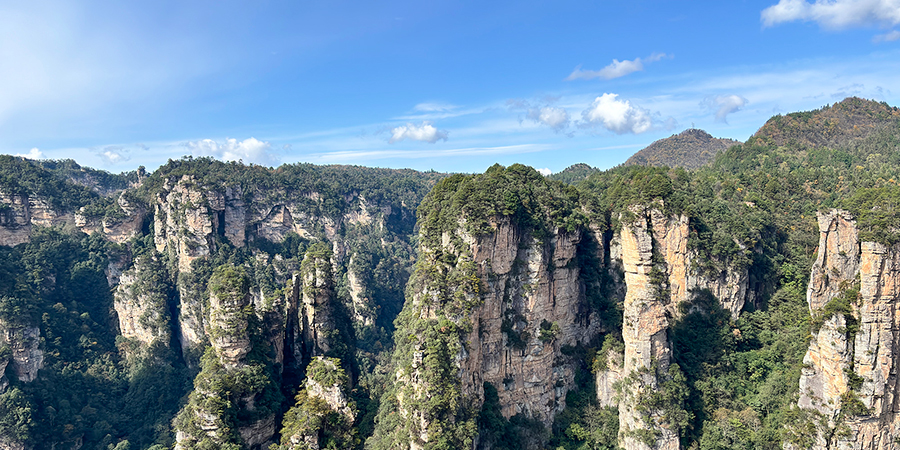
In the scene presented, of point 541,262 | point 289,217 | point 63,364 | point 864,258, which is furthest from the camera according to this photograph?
point 289,217

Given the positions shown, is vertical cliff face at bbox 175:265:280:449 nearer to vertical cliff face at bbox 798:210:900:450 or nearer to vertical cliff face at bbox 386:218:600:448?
vertical cliff face at bbox 386:218:600:448

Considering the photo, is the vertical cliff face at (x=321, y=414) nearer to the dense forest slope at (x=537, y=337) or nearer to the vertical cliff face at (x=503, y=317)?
the dense forest slope at (x=537, y=337)

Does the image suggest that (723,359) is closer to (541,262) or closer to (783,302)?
(783,302)

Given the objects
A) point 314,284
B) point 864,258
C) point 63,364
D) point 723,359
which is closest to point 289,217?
point 63,364

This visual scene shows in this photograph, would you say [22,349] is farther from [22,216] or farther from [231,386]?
[231,386]

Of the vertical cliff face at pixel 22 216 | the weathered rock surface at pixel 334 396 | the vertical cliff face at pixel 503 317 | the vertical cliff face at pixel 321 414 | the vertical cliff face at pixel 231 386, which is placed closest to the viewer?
the vertical cliff face at pixel 231 386

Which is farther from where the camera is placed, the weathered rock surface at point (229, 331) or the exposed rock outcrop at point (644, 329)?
the exposed rock outcrop at point (644, 329)

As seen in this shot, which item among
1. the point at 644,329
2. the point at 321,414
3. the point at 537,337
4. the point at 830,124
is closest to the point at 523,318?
the point at 537,337

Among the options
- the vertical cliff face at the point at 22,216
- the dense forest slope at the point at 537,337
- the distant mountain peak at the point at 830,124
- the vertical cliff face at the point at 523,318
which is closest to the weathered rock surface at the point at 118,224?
the vertical cliff face at the point at 22,216
